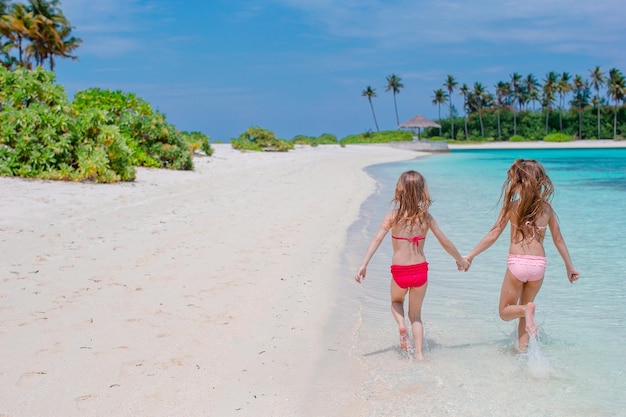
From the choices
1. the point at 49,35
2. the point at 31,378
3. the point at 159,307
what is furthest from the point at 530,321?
the point at 49,35

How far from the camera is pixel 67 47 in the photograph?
153ft

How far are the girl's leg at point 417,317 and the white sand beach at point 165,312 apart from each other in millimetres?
508

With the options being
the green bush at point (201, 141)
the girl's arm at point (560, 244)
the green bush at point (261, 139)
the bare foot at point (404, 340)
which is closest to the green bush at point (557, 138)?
the green bush at point (261, 139)

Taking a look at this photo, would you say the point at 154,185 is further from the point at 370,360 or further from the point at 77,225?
the point at 370,360

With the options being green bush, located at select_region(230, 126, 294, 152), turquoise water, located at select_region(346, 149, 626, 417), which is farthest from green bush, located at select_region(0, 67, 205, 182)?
green bush, located at select_region(230, 126, 294, 152)

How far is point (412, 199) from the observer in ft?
13.2

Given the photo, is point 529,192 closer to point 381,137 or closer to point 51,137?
point 51,137

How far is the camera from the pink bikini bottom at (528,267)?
404cm

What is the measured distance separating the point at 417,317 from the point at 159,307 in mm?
2258

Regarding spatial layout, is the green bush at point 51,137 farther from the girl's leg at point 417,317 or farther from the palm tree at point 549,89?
the palm tree at point 549,89

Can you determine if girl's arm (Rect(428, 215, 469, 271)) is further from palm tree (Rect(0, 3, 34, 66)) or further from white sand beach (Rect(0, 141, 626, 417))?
palm tree (Rect(0, 3, 34, 66))

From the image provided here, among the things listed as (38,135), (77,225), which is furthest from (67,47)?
(77,225)

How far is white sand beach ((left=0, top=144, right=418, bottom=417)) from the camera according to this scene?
3418 millimetres

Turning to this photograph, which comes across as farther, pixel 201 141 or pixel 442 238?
pixel 201 141
